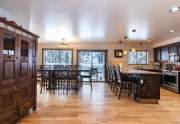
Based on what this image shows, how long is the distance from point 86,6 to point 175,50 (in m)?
5.16

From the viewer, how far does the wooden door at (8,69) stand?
9.30 ft

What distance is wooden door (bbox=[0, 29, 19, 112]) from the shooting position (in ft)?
9.30

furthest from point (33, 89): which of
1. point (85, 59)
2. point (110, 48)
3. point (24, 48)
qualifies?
point (110, 48)

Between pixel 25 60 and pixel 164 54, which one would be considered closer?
pixel 25 60

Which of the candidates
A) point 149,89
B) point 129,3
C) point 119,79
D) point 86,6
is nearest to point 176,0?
point 129,3

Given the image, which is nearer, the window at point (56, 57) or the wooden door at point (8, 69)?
the wooden door at point (8, 69)

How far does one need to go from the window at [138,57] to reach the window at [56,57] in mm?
3441

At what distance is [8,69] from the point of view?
9.93ft

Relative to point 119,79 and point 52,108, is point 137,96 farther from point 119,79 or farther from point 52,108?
point 52,108

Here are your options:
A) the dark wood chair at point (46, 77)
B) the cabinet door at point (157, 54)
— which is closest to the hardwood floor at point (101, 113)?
the dark wood chair at point (46, 77)

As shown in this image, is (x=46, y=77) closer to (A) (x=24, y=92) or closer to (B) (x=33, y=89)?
(B) (x=33, y=89)

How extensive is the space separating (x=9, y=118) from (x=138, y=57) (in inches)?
346

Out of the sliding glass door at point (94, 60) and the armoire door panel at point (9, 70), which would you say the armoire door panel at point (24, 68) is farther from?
the sliding glass door at point (94, 60)

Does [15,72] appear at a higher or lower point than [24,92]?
higher
